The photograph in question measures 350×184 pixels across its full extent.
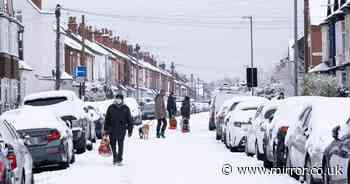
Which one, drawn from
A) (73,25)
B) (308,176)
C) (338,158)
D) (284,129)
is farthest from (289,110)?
(73,25)

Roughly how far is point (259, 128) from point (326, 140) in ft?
23.2

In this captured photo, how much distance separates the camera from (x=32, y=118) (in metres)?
18.2

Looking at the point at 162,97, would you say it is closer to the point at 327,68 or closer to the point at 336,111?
the point at 336,111

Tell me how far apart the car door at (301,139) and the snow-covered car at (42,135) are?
17.9 feet

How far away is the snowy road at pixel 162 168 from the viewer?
15.8 meters

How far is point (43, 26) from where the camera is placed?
7012 cm

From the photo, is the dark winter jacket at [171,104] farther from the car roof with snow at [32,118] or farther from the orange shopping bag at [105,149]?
the car roof with snow at [32,118]

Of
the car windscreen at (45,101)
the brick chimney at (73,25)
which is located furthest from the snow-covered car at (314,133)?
the brick chimney at (73,25)

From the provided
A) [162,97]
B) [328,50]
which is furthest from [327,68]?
[162,97]

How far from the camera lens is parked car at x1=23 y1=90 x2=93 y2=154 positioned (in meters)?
22.8

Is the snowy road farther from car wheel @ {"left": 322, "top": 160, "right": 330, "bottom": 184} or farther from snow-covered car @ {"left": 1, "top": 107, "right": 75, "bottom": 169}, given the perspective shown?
car wheel @ {"left": 322, "top": 160, "right": 330, "bottom": 184}

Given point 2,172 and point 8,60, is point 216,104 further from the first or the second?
point 2,172

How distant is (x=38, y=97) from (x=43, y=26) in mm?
47162

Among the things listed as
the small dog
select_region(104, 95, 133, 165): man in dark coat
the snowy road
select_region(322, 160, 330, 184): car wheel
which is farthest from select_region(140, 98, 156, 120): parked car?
select_region(322, 160, 330, 184): car wheel
